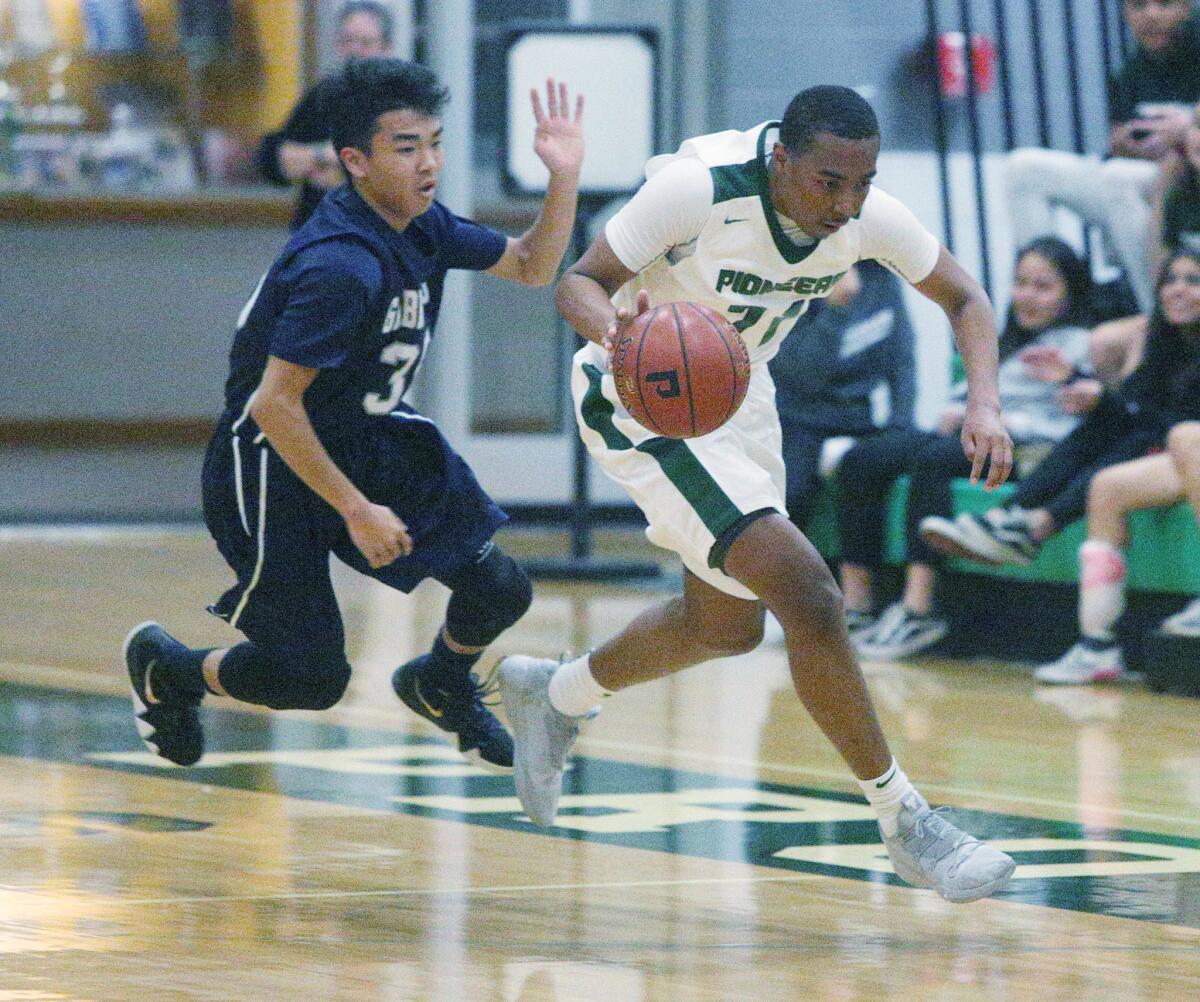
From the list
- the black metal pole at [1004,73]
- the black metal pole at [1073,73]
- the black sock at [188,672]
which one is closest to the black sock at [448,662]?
the black sock at [188,672]

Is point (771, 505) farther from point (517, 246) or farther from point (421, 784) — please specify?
point (421, 784)

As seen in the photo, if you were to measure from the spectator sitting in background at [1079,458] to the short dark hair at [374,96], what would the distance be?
337 cm

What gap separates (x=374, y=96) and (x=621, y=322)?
2.78 feet

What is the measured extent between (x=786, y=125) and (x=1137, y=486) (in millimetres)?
3271

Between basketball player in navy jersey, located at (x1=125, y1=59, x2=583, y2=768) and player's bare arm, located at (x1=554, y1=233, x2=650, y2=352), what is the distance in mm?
405

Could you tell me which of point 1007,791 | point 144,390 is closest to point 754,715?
point 1007,791

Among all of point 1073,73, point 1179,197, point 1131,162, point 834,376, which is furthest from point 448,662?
point 1073,73

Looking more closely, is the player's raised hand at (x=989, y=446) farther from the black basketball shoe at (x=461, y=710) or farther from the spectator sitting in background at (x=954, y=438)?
the spectator sitting in background at (x=954, y=438)

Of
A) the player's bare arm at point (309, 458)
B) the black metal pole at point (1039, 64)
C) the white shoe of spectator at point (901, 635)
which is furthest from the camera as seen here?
the black metal pole at point (1039, 64)

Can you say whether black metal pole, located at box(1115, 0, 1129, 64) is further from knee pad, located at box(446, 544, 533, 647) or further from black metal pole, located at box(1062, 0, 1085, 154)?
knee pad, located at box(446, 544, 533, 647)

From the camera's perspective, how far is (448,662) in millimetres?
5402

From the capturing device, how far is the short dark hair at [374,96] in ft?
16.2

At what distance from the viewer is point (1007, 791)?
226 inches

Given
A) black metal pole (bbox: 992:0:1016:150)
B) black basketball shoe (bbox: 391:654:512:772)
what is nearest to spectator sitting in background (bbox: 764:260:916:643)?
black metal pole (bbox: 992:0:1016:150)
